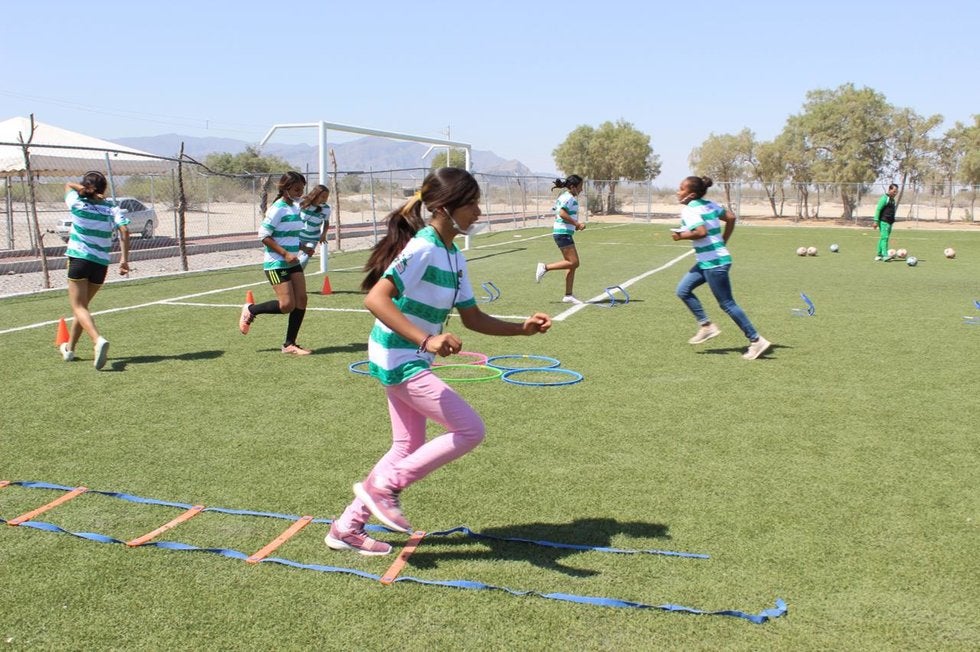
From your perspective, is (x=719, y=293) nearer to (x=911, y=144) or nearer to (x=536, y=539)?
(x=536, y=539)

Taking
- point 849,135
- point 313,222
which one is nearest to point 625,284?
point 313,222

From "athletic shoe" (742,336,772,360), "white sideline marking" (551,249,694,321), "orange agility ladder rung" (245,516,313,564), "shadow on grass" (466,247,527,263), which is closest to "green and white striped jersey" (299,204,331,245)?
"white sideline marking" (551,249,694,321)

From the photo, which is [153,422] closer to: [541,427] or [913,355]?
[541,427]

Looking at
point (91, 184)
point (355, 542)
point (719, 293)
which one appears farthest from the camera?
point (719, 293)

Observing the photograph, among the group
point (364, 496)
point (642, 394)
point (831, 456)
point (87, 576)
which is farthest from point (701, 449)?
point (87, 576)

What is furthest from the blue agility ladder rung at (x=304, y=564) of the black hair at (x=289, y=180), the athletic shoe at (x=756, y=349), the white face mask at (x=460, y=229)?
the athletic shoe at (x=756, y=349)

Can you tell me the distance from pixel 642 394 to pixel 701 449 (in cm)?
162

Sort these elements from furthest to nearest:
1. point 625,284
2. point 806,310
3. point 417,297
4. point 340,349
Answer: point 625,284
point 806,310
point 340,349
point 417,297

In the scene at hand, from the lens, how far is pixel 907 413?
6.70m

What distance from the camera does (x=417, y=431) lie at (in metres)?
4.16

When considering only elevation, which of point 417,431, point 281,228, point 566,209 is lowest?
point 417,431

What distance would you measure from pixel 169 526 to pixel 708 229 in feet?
21.5

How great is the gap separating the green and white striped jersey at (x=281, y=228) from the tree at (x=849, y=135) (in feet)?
164

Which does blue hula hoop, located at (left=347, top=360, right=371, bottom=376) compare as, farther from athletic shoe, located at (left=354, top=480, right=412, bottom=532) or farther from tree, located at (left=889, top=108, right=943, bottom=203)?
tree, located at (left=889, top=108, right=943, bottom=203)
